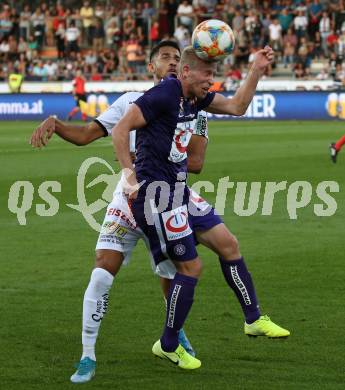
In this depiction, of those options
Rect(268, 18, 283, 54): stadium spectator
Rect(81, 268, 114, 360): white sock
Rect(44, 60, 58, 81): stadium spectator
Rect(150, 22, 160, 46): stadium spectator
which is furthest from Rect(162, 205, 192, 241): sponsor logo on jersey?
Rect(150, 22, 160, 46): stadium spectator

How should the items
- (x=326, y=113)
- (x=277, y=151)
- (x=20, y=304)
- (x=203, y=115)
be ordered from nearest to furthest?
(x=203, y=115) → (x=20, y=304) → (x=277, y=151) → (x=326, y=113)

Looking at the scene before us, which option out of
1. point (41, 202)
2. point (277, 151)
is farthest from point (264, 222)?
point (277, 151)

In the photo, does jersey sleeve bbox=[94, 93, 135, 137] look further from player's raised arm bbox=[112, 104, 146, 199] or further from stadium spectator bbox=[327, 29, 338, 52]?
stadium spectator bbox=[327, 29, 338, 52]

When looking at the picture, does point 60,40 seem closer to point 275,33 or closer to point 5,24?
point 5,24

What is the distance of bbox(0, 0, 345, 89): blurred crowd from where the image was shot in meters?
40.9

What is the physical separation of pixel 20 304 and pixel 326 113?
27482mm

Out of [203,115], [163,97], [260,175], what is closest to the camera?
[163,97]

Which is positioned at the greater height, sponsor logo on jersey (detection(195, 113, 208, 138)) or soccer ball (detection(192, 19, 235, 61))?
soccer ball (detection(192, 19, 235, 61))

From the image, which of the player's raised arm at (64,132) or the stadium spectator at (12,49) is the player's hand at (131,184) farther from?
the stadium spectator at (12,49)

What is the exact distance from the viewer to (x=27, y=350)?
7.04 meters

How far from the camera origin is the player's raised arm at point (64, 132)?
6.30 meters

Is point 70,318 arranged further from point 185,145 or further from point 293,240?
point 293,240

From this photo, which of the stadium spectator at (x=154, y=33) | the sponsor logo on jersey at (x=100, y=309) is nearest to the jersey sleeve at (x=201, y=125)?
the sponsor logo on jersey at (x=100, y=309)

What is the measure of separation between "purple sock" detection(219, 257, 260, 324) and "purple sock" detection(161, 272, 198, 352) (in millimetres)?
446
